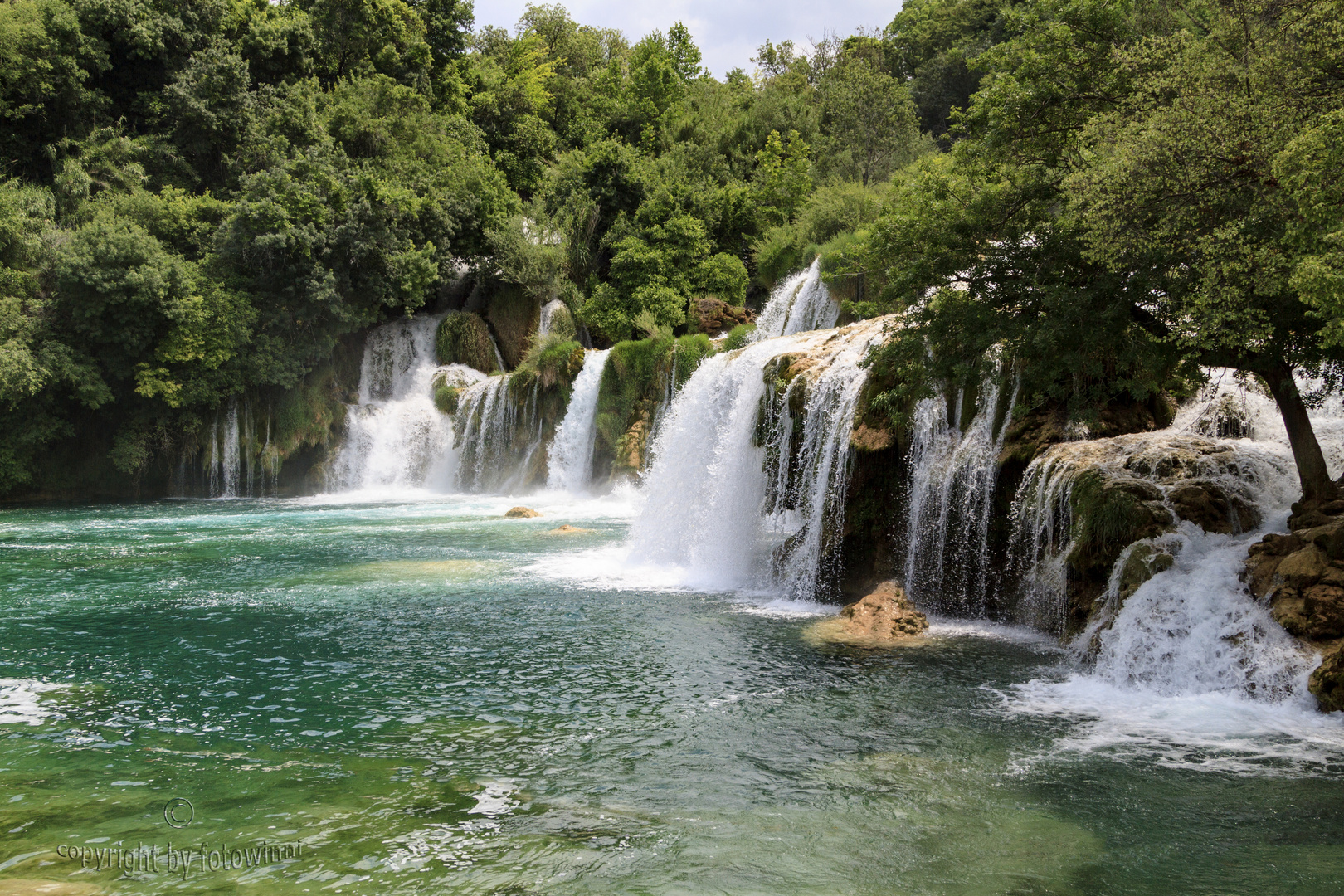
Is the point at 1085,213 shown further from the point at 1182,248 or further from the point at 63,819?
the point at 63,819

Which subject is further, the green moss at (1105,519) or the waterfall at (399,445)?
the waterfall at (399,445)

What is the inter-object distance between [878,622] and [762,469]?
5.11 meters

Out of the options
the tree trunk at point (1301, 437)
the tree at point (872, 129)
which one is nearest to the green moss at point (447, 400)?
the tree at point (872, 129)

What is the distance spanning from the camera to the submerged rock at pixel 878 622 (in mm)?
10734

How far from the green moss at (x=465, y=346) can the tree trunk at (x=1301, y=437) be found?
27.3m

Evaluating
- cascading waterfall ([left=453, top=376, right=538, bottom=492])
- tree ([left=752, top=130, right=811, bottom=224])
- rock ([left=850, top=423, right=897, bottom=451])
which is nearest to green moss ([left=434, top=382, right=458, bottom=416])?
cascading waterfall ([left=453, top=376, right=538, bottom=492])

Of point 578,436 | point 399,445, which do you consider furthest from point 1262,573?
point 399,445

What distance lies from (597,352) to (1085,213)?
67.0 ft

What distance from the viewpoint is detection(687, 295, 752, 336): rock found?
28562 mm

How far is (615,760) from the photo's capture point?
6.95 metres

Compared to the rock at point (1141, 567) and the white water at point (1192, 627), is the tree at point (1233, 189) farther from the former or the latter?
the rock at point (1141, 567)

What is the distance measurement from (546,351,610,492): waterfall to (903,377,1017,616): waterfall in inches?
624

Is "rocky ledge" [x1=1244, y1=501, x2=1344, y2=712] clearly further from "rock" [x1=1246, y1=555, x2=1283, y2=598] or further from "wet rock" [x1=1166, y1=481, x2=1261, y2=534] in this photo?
"wet rock" [x1=1166, y1=481, x2=1261, y2=534]

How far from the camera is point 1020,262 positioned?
34.9 ft
